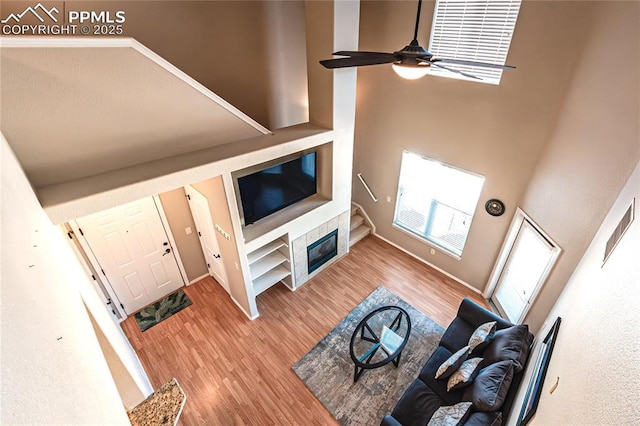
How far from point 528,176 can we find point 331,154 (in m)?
2.74

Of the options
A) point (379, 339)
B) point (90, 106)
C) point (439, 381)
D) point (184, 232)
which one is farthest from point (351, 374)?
point (90, 106)

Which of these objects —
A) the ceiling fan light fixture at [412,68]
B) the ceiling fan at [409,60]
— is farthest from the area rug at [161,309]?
the ceiling fan light fixture at [412,68]

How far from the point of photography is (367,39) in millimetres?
4805

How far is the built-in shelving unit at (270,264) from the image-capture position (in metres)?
4.42

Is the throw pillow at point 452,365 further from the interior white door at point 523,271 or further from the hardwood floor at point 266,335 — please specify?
the interior white door at point 523,271

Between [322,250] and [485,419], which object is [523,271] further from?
[322,250]

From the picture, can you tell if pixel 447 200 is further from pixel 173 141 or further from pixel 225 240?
pixel 173 141

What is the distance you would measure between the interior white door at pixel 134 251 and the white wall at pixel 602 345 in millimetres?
4839

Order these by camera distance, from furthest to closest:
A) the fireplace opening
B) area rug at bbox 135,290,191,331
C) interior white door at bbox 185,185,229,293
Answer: the fireplace opening → area rug at bbox 135,290,191,331 → interior white door at bbox 185,185,229,293

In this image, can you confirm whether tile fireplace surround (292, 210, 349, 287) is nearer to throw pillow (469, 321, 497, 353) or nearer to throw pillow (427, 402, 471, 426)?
throw pillow (469, 321, 497, 353)

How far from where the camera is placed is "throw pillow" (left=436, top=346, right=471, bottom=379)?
3140 mm

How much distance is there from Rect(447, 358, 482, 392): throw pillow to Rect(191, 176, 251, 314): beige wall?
2.89m

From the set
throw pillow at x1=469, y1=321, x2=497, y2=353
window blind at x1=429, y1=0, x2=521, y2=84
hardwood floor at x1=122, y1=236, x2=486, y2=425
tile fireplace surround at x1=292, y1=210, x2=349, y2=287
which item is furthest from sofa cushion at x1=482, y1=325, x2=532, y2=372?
window blind at x1=429, y1=0, x2=521, y2=84

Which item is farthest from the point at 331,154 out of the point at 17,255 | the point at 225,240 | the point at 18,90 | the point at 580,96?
the point at 17,255
